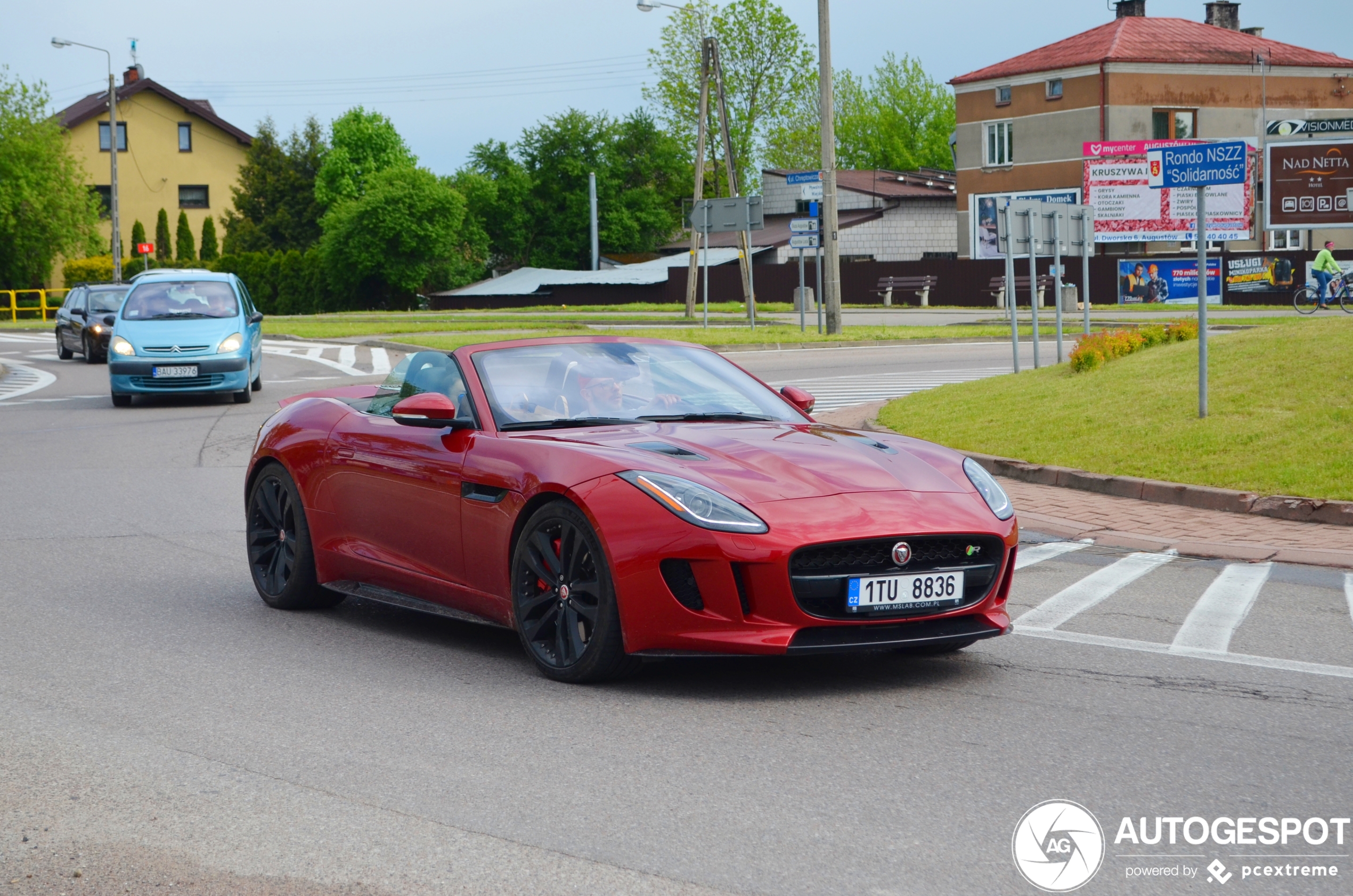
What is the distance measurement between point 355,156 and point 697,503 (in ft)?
273

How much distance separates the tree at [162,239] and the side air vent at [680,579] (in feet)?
261

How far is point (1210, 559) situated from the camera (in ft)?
28.5

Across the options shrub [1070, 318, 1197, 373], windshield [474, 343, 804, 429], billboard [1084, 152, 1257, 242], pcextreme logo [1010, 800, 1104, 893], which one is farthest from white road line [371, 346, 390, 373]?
Answer: billboard [1084, 152, 1257, 242]

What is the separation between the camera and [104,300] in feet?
101

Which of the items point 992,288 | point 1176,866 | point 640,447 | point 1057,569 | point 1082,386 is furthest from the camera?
point 992,288

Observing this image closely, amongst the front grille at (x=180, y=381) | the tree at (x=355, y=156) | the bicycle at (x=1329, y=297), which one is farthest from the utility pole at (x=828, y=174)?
the tree at (x=355, y=156)

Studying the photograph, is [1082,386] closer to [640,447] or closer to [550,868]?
[640,447]

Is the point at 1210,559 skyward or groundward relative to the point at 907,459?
groundward

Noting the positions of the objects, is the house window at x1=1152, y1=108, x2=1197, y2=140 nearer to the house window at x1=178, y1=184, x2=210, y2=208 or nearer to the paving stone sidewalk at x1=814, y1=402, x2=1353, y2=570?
the paving stone sidewalk at x1=814, y1=402, x2=1353, y2=570

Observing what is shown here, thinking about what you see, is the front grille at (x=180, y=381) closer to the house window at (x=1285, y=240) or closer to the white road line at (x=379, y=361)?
the white road line at (x=379, y=361)

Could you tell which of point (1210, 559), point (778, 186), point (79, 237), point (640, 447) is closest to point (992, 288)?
point (778, 186)

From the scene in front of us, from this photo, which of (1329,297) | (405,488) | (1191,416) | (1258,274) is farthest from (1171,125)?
(405,488)

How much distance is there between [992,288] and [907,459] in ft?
166

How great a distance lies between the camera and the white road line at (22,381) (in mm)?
23125
